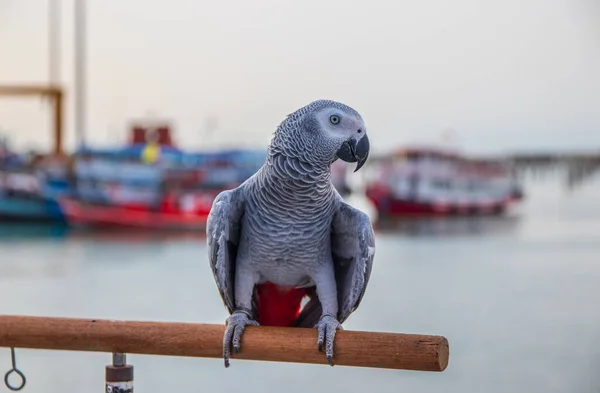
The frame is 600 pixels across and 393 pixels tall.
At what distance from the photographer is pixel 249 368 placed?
4562 millimetres

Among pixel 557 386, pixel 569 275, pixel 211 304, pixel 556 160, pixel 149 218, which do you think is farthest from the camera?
pixel 556 160

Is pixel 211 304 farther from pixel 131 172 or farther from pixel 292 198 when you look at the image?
pixel 131 172

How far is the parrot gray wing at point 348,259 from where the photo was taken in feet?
5.12

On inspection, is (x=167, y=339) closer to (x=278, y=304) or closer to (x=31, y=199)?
(x=278, y=304)

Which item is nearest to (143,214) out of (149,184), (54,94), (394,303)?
(149,184)

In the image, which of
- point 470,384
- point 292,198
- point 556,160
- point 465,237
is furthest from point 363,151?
point 556,160

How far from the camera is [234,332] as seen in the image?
1462mm

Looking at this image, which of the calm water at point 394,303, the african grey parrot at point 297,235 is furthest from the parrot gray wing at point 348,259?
the calm water at point 394,303

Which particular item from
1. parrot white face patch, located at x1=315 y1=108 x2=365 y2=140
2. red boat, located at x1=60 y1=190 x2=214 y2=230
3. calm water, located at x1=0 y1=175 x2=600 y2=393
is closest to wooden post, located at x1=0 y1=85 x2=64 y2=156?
red boat, located at x1=60 y1=190 x2=214 y2=230

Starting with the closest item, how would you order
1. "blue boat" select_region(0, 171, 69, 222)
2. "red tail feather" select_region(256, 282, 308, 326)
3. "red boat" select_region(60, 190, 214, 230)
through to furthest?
"red tail feather" select_region(256, 282, 308, 326) → "red boat" select_region(60, 190, 214, 230) → "blue boat" select_region(0, 171, 69, 222)

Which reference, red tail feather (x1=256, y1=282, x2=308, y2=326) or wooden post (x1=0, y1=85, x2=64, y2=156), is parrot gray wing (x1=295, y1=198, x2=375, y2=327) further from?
wooden post (x1=0, y1=85, x2=64, y2=156)

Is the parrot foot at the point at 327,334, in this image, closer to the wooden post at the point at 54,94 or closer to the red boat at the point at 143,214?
the red boat at the point at 143,214

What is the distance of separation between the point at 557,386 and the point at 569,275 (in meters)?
4.64

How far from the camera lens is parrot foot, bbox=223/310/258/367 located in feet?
4.71
